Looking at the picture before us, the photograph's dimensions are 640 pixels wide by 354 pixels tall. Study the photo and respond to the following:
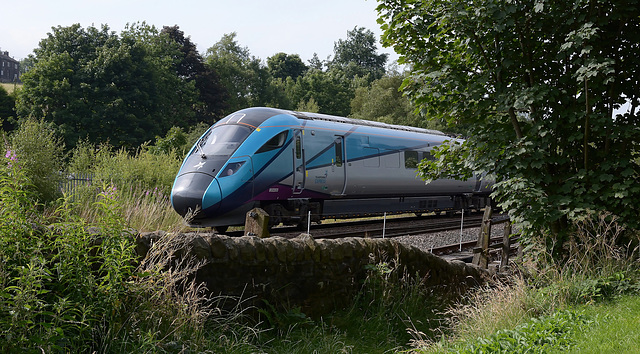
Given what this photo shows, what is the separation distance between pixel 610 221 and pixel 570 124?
133 centimetres

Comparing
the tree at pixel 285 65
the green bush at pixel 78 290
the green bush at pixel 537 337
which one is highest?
the tree at pixel 285 65

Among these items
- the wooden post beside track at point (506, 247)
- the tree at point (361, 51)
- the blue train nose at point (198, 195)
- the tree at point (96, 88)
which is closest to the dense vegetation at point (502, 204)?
the blue train nose at point (198, 195)

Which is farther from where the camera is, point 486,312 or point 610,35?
point 610,35

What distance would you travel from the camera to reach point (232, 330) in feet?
15.1

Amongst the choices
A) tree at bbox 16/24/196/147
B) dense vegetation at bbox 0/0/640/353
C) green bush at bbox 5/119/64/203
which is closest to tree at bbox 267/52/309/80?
tree at bbox 16/24/196/147

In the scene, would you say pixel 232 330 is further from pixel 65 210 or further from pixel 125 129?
pixel 125 129

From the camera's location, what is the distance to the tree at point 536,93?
6309 millimetres

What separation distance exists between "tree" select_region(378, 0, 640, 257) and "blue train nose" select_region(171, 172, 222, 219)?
5.80 meters

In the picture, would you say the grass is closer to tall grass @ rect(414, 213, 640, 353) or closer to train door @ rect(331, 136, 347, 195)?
tall grass @ rect(414, 213, 640, 353)

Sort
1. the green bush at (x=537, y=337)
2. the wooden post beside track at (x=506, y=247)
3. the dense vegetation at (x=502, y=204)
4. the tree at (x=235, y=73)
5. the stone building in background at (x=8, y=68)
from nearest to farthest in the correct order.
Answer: the dense vegetation at (x=502, y=204) → the green bush at (x=537, y=337) → the wooden post beside track at (x=506, y=247) → the tree at (x=235, y=73) → the stone building in background at (x=8, y=68)

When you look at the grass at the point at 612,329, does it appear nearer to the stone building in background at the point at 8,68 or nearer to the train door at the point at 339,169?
the train door at the point at 339,169

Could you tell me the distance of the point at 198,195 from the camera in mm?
11523

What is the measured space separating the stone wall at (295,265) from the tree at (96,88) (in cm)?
2913

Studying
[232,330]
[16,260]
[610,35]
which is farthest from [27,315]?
[610,35]
